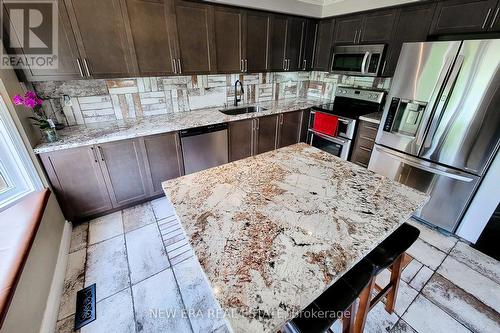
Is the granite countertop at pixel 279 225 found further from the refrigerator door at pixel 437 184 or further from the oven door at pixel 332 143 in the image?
the oven door at pixel 332 143

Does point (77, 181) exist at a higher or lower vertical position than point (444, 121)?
lower

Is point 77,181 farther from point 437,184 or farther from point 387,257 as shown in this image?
point 437,184

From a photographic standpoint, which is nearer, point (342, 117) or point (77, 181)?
point (77, 181)

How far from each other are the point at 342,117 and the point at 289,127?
0.80 metres

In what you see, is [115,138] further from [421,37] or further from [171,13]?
[421,37]

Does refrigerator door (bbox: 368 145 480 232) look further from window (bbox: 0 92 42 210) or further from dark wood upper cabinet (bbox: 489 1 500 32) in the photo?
window (bbox: 0 92 42 210)

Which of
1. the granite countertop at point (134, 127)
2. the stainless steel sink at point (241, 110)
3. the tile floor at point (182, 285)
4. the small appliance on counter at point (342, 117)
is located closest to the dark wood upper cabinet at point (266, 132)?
the granite countertop at point (134, 127)

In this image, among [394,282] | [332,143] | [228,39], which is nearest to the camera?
[394,282]

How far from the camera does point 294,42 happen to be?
3.28 m

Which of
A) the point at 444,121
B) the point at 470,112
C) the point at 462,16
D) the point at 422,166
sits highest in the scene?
the point at 462,16

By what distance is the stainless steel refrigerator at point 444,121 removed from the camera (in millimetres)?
1740

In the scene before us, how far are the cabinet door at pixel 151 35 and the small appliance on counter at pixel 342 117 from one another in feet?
7.26

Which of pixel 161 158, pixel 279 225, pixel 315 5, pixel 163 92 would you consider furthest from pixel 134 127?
pixel 315 5

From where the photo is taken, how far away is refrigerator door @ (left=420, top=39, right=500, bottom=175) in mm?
1690
